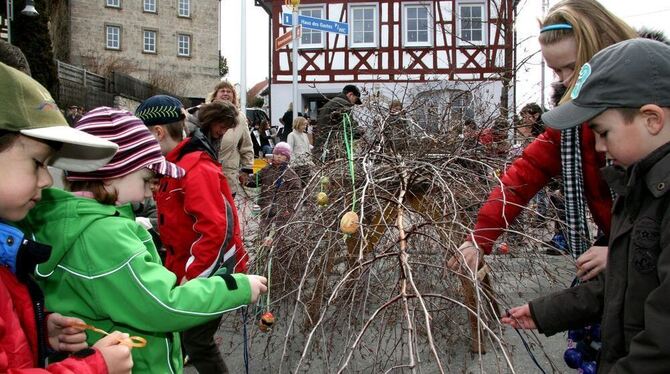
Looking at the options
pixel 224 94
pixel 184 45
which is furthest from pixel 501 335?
pixel 184 45

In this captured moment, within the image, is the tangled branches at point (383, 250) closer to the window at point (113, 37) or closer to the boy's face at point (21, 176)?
the boy's face at point (21, 176)

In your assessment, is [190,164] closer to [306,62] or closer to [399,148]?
[399,148]

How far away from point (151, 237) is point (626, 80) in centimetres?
144

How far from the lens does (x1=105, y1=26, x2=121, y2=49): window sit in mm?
37969

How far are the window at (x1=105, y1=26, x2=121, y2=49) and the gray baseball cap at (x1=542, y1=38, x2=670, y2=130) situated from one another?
131 feet

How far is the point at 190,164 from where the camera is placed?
302 centimetres

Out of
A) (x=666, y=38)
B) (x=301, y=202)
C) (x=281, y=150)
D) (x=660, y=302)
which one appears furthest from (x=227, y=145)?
(x=660, y=302)

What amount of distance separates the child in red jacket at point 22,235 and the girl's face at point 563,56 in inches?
60.9

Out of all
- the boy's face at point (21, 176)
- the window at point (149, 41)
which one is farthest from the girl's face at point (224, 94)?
the window at point (149, 41)

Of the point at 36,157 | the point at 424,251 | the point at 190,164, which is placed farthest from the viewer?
the point at 190,164

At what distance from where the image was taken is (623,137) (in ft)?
5.39

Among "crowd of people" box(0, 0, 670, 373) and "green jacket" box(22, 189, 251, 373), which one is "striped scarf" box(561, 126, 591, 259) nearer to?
"crowd of people" box(0, 0, 670, 373)

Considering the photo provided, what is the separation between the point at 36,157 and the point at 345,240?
114 centimetres

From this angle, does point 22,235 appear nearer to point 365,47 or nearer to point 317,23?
point 317,23
